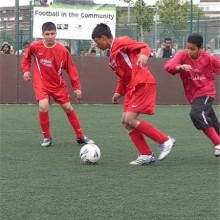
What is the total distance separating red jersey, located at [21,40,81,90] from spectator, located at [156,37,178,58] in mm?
10544

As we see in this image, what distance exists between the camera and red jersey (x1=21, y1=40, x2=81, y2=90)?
10.9m

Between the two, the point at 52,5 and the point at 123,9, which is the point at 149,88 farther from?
the point at 123,9

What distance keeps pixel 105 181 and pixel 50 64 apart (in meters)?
3.96

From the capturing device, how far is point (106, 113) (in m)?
17.7

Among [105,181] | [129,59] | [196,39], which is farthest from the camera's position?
[196,39]

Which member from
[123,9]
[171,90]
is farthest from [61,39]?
[123,9]

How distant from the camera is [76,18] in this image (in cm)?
2267

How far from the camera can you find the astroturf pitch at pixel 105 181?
19.3 ft

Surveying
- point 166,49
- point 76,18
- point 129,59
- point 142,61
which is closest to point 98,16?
point 76,18

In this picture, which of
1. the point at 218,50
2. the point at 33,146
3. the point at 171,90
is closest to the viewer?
the point at 33,146

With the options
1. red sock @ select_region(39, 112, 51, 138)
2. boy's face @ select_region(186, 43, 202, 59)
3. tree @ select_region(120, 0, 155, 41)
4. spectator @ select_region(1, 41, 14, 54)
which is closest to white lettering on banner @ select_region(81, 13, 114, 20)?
tree @ select_region(120, 0, 155, 41)

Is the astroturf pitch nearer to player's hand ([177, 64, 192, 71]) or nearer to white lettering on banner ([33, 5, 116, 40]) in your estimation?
player's hand ([177, 64, 192, 71])

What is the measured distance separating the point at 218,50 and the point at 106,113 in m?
6.88

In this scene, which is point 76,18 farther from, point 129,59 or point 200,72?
point 129,59
